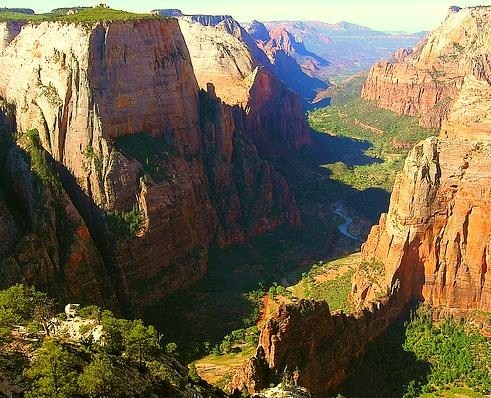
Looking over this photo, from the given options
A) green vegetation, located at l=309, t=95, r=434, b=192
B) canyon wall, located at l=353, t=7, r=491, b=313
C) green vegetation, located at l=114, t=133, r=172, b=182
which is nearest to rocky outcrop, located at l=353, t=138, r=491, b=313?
canyon wall, located at l=353, t=7, r=491, b=313

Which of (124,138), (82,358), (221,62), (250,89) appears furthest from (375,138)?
A: (82,358)

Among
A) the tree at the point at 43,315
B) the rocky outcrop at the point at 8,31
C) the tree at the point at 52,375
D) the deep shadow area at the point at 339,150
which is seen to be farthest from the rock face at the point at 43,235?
the deep shadow area at the point at 339,150

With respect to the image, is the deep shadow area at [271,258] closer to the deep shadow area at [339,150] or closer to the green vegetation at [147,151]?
the deep shadow area at [339,150]

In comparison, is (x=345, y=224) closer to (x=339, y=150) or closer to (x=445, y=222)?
(x=445, y=222)

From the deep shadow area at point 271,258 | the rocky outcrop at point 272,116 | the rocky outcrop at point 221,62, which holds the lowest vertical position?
the deep shadow area at point 271,258

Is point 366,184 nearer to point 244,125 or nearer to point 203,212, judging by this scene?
point 244,125

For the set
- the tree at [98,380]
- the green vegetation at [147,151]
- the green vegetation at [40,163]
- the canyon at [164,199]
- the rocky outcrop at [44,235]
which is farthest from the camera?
the green vegetation at [147,151]
